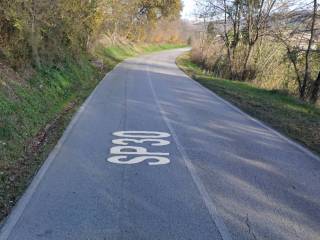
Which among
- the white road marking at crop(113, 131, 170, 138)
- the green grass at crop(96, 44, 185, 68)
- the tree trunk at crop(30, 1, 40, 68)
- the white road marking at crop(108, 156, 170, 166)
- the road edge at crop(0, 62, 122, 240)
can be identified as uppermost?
the tree trunk at crop(30, 1, 40, 68)

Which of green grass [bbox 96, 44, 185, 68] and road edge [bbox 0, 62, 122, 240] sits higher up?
green grass [bbox 96, 44, 185, 68]

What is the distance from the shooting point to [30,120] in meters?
9.14

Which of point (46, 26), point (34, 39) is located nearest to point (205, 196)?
point (34, 39)

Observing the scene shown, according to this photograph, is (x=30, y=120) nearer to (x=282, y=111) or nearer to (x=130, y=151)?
(x=130, y=151)

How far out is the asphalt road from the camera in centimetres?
478

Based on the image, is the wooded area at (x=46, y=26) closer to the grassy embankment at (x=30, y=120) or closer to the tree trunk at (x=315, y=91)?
the grassy embankment at (x=30, y=120)

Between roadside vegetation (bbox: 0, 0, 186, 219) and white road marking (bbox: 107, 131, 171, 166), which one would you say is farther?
white road marking (bbox: 107, 131, 171, 166)

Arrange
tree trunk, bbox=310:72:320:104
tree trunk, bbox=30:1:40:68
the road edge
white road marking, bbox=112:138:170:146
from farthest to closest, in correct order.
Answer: tree trunk, bbox=310:72:320:104
tree trunk, bbox=30:1:40:68
white road marking, bbox=112:138:170:146
the road edge

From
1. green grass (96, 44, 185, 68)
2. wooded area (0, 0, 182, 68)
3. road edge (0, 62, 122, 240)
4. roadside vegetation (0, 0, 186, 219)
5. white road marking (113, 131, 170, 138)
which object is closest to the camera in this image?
road edge (0, 62, 122, 240)

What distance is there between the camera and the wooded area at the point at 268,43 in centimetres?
1934

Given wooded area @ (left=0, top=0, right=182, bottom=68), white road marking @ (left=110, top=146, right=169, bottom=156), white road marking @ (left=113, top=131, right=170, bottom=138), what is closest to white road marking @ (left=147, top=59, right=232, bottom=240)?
white road marking @ (left=113, top=131, right=170, bottom=138)

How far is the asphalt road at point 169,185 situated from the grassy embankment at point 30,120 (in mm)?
258

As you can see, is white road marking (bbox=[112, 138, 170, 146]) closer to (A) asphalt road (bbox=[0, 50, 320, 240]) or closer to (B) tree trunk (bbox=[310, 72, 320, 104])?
(A) asphalt road (bbox=[0, 50, 320, 240])

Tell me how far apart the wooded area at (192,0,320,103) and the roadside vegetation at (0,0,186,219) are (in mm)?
9568
